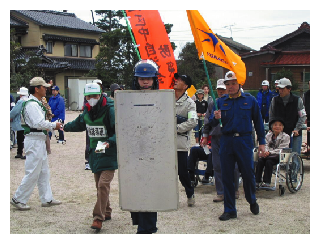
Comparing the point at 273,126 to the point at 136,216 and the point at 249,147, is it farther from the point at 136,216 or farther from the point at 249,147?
the point at 136,216

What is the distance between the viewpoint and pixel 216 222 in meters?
6.04

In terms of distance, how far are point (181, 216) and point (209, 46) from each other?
2.54 meters

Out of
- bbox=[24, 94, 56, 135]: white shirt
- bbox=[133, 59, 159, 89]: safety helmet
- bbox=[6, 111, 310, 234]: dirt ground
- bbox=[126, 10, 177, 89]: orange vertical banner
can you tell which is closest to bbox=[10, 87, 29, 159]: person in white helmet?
bbox=[6, 111, 310, 234]: dirt ground

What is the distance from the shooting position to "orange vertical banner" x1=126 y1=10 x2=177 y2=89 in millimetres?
8031

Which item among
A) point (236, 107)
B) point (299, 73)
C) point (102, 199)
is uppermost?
point (299, 73)

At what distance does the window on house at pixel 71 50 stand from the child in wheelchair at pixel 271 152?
39.0m

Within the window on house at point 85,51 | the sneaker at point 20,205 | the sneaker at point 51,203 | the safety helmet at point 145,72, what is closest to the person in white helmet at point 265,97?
the sneaker at point 51,203

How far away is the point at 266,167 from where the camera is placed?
7.84 metres

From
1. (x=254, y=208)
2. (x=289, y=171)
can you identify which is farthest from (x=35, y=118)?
(x=289, y=171)

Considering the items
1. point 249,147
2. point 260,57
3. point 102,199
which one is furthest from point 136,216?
point 260,57

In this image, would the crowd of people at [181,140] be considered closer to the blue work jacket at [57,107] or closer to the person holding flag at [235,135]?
the person holding flag at [235,135]

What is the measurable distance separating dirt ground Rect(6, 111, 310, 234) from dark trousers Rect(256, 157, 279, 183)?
0.93 ft

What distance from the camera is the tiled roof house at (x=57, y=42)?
4053 centimetres

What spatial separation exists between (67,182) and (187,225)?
3802 millimetres
